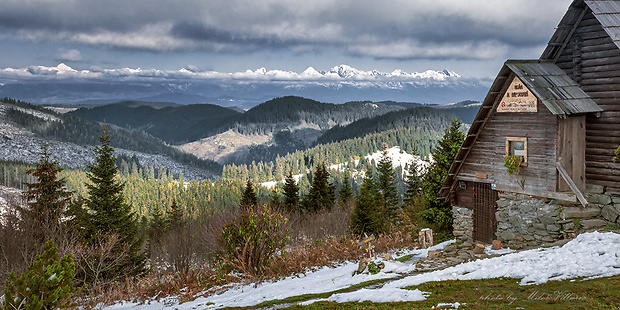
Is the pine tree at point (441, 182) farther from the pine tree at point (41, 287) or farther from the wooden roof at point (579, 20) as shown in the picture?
the pine tree at point (41, 287)

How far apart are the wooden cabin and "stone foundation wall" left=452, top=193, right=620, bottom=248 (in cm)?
4

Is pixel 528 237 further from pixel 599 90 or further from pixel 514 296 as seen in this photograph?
pixel 514 296

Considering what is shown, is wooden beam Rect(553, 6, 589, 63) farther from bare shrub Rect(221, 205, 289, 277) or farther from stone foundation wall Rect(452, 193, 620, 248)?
bare shrub Rect(221, 205, 289, 277)

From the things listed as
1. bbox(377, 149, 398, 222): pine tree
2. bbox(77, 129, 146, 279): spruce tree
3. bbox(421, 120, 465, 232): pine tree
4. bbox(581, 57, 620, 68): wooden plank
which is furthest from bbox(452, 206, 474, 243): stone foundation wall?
bbox(377, 149, 398, 222): pine tree

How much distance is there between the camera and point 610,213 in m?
16.4

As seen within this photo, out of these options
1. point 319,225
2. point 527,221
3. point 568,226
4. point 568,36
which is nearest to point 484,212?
point 527,221

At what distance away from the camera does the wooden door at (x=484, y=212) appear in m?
20.0

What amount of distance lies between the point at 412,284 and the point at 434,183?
52.6ft

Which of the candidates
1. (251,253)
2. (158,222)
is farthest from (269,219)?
(158,222)

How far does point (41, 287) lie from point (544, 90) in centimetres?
1760

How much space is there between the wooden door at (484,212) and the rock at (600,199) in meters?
3.84

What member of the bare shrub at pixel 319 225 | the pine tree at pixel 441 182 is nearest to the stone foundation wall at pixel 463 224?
A: the pine tree at pixel 441 182

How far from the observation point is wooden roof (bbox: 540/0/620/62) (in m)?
16.0

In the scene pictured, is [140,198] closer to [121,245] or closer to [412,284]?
[121,245]
